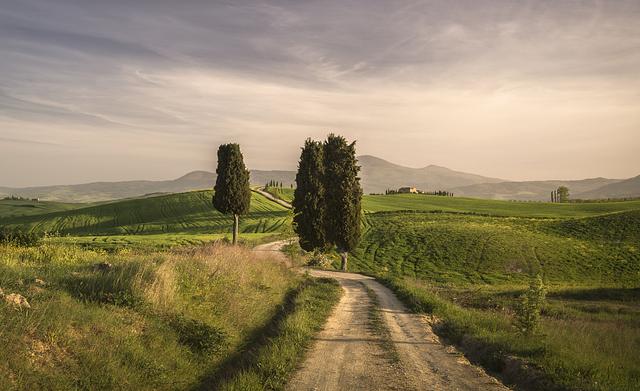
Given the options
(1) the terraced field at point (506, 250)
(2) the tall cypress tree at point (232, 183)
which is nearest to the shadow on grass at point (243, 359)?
(1) the terraced field at point (506, 250)

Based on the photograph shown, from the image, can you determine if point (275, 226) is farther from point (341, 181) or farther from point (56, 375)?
point (56, 375)

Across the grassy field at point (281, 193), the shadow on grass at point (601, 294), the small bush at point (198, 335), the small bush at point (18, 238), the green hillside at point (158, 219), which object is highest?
the grassy field at point (281, 193)

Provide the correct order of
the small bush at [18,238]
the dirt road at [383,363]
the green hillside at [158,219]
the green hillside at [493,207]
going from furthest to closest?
the green hillside at [493,207] < the green hillside at [158,219] < the small bush at [18,238] < the dirt road at [383,363]

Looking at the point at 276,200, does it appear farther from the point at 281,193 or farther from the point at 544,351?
the point at 544,351

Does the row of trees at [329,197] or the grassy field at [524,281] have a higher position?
the row of trees at [329,197]

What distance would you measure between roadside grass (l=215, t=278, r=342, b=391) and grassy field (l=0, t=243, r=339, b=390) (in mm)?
70

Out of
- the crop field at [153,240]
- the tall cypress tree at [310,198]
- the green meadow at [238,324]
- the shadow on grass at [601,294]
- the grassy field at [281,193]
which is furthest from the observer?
the grassy field at [281,193]

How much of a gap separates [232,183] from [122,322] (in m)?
51.7

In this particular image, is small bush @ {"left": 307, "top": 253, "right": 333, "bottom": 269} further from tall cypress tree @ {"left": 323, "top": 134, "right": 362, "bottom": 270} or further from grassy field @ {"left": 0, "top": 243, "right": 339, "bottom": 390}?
grassy field @ {"left": 0, "top": 243, "right": 339, "bottom": 390}

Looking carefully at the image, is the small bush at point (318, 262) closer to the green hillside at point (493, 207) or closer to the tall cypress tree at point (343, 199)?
the tall cypress tree at point (343, 199)

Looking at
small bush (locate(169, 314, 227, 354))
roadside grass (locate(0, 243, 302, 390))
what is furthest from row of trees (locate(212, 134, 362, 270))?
small bush (locate(169, 314, 227, 354))

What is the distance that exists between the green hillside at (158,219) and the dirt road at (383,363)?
221ft

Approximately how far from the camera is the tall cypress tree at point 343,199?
49.5 m

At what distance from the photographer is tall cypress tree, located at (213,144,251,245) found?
62938 mm
